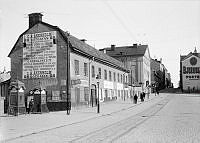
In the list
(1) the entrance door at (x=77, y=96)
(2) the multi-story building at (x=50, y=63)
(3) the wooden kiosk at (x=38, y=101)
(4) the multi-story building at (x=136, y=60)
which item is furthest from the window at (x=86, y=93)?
(4) the multi-story building at (x=136, y=60)

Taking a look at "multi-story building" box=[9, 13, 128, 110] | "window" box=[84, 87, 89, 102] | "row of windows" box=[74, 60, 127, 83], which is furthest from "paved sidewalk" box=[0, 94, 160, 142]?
"window" box=[84, 87, 89, 102]

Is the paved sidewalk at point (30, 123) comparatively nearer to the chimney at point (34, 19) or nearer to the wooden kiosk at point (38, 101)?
the wooden kiosk at point (38, 101)

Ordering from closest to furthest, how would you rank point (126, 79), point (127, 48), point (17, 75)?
point (17, 75), point (126, 79), point (127, 48)

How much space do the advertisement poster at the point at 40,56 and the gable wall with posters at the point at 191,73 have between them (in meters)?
85.2

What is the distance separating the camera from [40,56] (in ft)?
109

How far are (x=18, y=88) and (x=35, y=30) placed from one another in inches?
450

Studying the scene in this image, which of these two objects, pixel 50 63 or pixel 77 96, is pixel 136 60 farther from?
pixel 50 63

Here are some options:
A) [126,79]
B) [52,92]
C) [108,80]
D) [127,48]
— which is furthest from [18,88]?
[127,48]

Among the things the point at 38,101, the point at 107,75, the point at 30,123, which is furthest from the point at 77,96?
the point at 30,123

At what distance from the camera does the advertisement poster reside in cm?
3275

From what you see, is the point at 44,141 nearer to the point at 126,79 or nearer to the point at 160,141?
the point at 160,141

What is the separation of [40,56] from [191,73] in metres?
86.8

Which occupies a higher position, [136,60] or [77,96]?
[136,60]

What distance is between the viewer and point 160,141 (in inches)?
416
